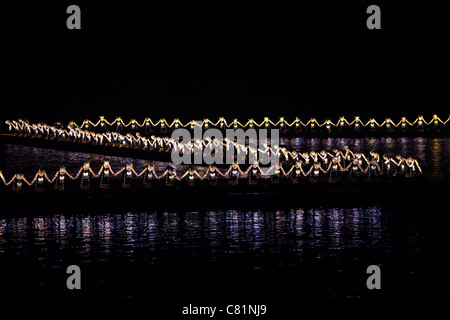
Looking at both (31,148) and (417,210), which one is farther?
(31,148)

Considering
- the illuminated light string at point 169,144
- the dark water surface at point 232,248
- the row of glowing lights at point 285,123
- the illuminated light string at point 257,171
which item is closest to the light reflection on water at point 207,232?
the dark water surface at point 232,248

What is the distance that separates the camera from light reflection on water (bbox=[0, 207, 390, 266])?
541 inches

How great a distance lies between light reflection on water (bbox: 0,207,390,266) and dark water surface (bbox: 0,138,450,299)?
2 centimetres

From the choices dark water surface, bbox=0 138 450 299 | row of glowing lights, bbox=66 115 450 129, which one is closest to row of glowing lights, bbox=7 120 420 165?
row of glowing lights, bbox=66 115 450 129

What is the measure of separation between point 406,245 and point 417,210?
3087mm

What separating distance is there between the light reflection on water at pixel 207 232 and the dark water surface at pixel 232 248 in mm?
23

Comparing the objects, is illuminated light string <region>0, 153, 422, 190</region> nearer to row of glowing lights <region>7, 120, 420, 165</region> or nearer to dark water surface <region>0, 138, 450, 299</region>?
row of glowing lights <region>7, 120, 420, 165</region>

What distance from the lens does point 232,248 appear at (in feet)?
45.0

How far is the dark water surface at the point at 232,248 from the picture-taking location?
11.4 meters

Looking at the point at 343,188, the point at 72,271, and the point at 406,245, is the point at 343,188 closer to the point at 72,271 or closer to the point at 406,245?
the point at 406,245
